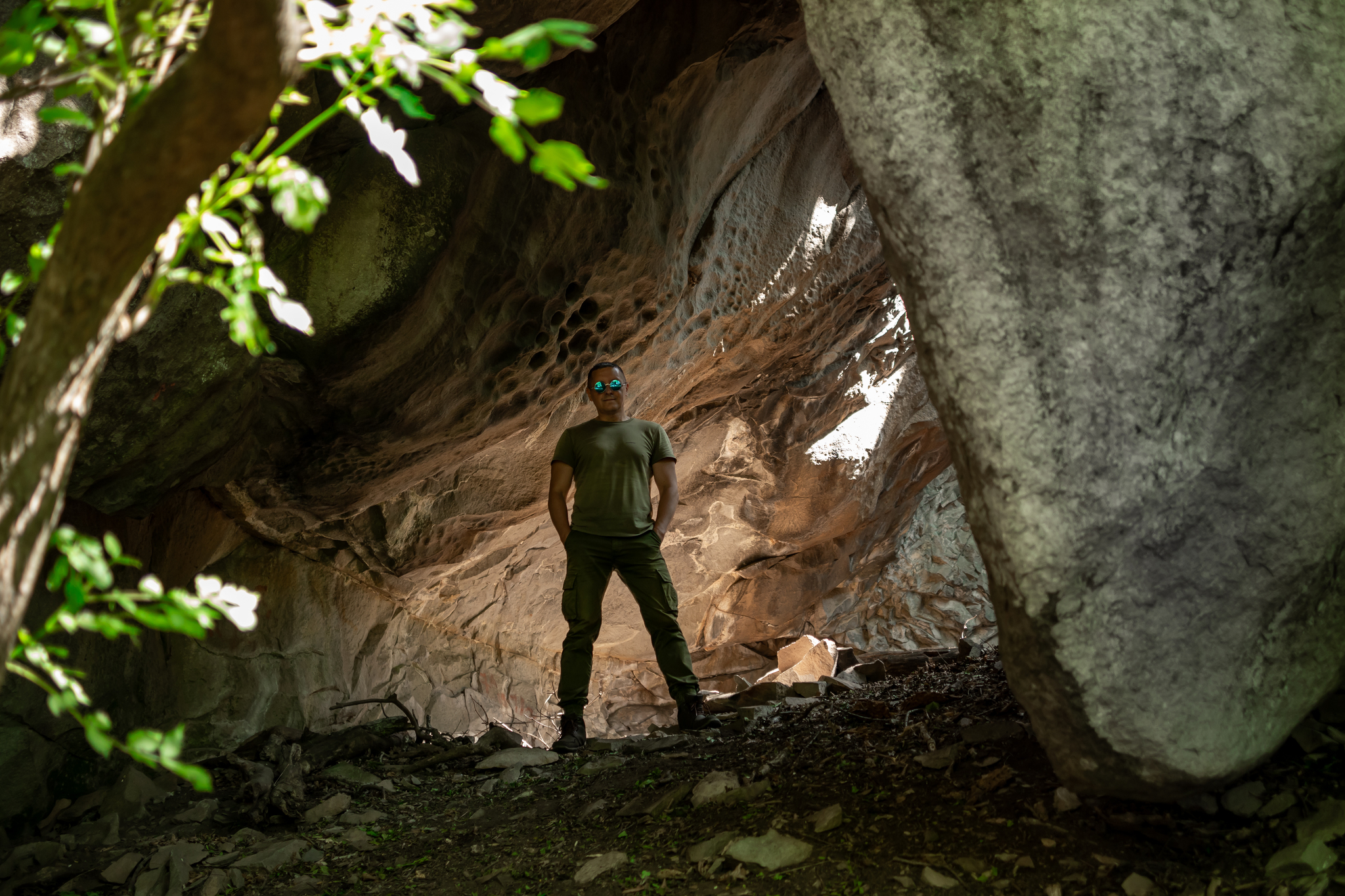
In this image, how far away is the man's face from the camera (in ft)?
14.3

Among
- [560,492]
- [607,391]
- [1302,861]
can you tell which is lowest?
[1302,861]

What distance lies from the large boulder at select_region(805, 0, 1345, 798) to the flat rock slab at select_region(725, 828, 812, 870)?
2.31ft

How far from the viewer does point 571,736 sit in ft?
13.5

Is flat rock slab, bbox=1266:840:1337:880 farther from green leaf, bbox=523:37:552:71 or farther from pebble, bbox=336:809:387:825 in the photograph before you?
pebble, bbox=336:809:387:825

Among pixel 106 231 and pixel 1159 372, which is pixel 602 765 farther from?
pixel 106 231

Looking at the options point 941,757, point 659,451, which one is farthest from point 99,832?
point 941,757

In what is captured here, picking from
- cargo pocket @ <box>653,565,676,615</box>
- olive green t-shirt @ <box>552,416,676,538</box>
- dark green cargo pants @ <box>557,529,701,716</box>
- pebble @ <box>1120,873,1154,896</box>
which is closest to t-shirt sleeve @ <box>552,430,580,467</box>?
olive green t-shirt @ <box>552,416,676,538</box>

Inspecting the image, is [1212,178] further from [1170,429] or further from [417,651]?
[417,651]

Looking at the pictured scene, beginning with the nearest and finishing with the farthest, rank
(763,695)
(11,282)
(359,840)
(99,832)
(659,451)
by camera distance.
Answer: (11,282) < (359,840) < (99,832) < (659,451) < (763,695)

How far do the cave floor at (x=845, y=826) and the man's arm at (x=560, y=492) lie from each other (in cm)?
111

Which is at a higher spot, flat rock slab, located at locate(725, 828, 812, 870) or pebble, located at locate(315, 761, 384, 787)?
pebble, located at locate(315, 761, 384, 787)

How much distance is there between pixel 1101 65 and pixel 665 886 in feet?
7.44

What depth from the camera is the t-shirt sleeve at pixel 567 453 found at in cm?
445

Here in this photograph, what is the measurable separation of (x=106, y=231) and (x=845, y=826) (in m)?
2.21
